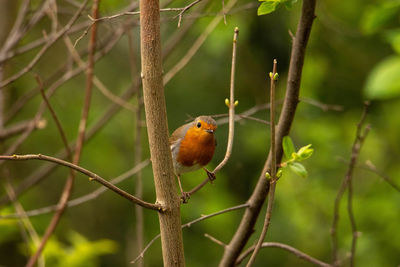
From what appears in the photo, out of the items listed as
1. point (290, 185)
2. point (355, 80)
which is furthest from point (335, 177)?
point (355, 80)

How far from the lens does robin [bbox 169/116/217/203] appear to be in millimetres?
3264

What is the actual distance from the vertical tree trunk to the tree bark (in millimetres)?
566

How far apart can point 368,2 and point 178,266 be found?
438 cm

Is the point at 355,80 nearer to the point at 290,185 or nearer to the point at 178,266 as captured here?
the point at 290,185

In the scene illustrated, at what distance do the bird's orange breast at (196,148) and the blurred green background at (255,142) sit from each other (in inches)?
Result: 55.3

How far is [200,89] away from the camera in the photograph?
20.1 feet

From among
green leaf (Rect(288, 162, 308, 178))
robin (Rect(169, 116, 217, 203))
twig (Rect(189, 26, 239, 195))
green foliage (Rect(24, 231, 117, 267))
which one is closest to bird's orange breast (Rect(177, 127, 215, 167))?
robin (Rect(169, 116, 217, 203))

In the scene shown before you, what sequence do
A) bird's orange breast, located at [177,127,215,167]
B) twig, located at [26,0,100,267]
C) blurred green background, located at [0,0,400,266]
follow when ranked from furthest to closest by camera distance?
blurred green background, located at [0,0,400,266] < bird's orange breast, located at [177,127,215,167] < twig, located at [26,0,100,267]

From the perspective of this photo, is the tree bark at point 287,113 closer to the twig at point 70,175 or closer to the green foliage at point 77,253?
the twig at point 70,175

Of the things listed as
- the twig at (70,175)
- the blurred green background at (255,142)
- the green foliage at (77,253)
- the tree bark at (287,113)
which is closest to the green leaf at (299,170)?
the tree bark at (287,113)

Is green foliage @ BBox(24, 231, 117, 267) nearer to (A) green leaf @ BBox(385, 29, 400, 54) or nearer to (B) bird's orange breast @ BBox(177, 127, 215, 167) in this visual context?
(B) bird's orange breast @ BBox(177, 127, 215, 167)

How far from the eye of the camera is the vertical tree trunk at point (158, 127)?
1.49 meters

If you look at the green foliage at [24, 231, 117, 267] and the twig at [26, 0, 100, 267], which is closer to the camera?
the twig at [26, 0, 100, 267]

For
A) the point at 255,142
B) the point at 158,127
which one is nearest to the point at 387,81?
the point at 158,127
